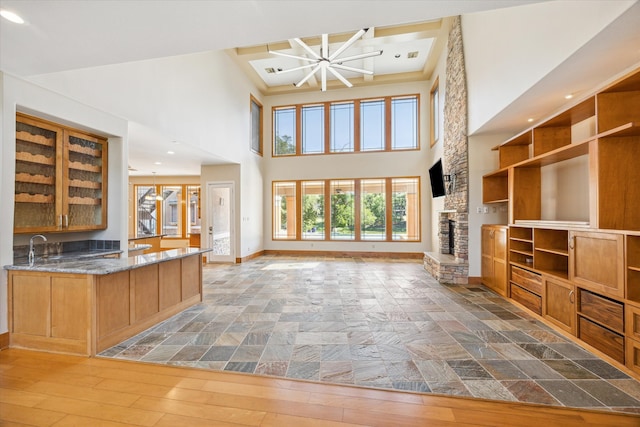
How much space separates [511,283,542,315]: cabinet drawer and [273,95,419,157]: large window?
549 centimetres

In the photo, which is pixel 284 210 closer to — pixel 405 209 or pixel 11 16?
pixel 405 209

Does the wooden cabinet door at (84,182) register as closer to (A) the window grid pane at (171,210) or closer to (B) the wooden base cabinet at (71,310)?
(B) the wooden base cabinet at (71,310)

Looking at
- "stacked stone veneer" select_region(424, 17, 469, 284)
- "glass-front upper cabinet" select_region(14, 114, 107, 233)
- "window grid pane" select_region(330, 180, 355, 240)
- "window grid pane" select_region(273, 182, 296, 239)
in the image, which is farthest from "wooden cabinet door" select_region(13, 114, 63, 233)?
"window grid pane" select_region(330, 180, 355, 240)

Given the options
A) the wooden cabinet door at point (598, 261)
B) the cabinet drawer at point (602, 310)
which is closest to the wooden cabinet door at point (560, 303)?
the cabinet drawer at point (602, 310)

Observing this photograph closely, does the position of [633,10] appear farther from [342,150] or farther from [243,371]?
[342,150]

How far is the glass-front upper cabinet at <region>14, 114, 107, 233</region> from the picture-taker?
310 cm

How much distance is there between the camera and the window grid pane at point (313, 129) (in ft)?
30.3

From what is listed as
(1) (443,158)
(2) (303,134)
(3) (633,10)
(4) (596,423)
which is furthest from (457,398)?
(2) (303,134)

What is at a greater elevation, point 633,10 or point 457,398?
point 633,10

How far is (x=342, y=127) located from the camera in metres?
9.12

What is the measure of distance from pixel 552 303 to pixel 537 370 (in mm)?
1348

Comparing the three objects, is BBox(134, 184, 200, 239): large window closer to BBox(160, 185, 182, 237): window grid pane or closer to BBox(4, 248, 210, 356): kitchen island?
BBox(160, 185, 182, 237): window grid pane

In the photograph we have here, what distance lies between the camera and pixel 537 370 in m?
2.41

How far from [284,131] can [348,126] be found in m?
2.18
